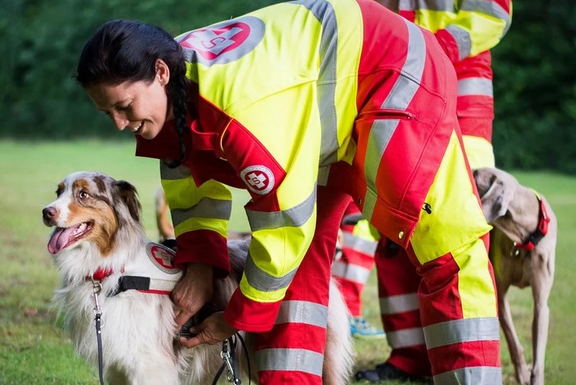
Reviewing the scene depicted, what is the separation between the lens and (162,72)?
91.0 inches

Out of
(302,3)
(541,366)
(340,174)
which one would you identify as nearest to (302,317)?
(340,174)

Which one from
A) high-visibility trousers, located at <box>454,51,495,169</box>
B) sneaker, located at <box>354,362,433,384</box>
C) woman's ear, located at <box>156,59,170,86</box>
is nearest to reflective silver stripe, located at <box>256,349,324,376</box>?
woman's ear, located at <box>156,59,170,86</box>

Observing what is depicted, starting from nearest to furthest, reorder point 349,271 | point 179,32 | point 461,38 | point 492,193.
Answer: point 461,38
point 492,193
point 349,271
point 179,32

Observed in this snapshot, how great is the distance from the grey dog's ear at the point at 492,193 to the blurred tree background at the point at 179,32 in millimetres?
7161

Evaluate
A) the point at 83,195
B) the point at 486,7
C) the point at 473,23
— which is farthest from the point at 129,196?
the point at 486,7

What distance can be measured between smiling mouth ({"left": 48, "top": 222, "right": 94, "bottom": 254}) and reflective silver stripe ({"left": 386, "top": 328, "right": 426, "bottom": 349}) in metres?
1.64

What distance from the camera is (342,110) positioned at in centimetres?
243

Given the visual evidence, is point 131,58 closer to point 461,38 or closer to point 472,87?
point 461,38

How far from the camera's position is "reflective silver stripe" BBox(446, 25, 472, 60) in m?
3.64

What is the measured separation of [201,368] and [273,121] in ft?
3.77

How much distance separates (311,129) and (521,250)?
6.00 feet

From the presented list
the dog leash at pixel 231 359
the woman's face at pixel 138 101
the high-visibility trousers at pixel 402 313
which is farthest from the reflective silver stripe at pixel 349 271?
the woman's face at pixel 138 101

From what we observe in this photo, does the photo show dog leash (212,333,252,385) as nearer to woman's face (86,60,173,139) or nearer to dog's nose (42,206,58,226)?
dog's nose (42,206,58,226)

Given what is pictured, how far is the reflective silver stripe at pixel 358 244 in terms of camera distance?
4.71 metres
